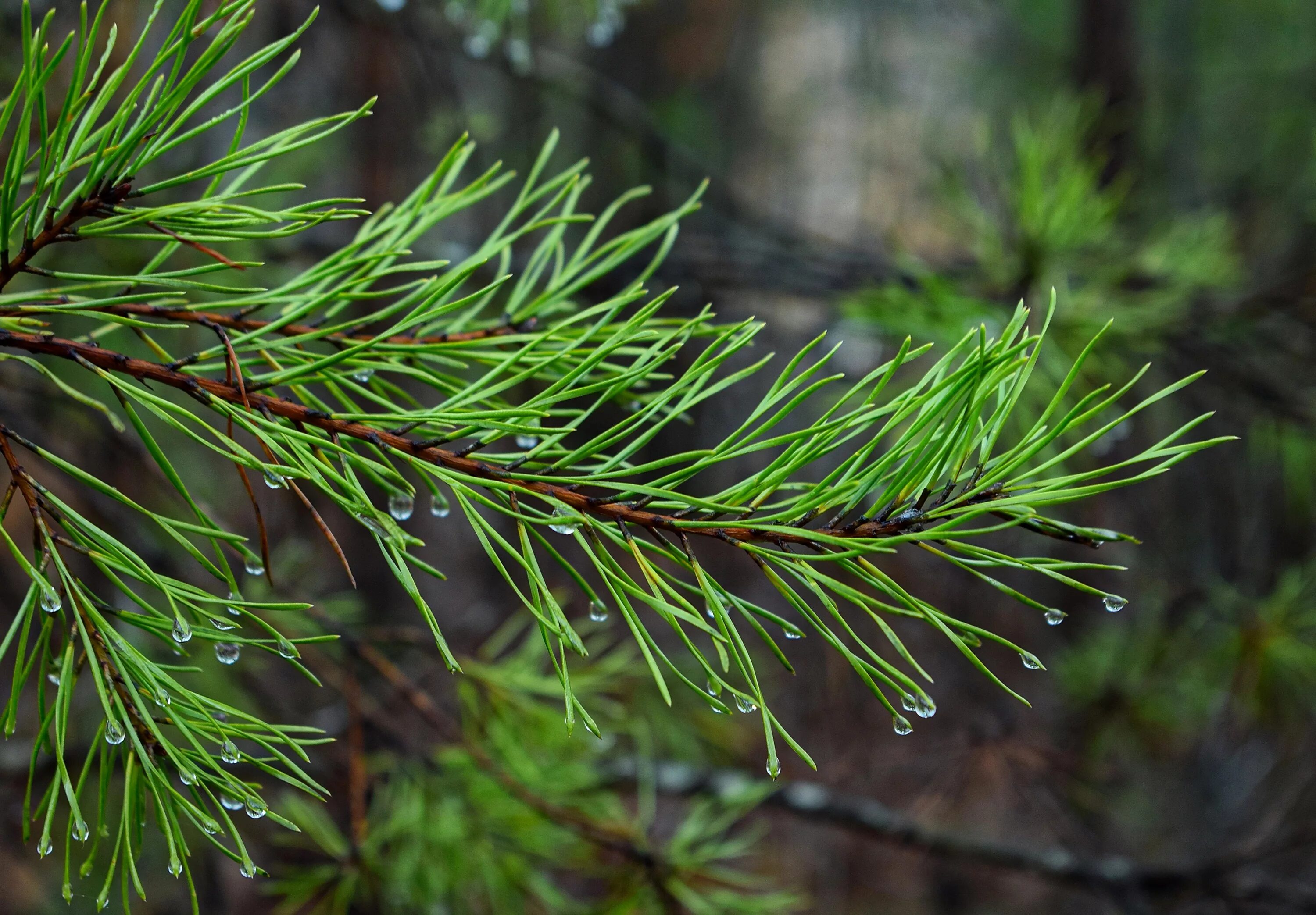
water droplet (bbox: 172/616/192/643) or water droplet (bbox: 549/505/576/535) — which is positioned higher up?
water droplet (bbox: 549/505/576/535)

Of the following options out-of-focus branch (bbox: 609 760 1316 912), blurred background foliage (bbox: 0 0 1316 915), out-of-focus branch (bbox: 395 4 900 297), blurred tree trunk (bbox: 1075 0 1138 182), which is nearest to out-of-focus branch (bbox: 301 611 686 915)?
blurred background foliage (bbox: 0 0 1316 915)

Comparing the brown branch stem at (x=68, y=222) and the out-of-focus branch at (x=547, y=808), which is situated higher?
the brown branch stem at (x=68, y=222)

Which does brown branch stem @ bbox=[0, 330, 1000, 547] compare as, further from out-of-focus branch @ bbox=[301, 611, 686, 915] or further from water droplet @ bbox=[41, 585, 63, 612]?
out-of-focus branch @ bbox=[301, 611, 686, 915]

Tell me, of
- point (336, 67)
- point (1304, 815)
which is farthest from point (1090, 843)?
point (336, 67)

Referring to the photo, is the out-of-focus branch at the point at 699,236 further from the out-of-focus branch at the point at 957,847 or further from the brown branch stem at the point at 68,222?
the brown branch stem at the point at 68,222

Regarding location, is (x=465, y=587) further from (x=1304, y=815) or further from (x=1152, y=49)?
(x=1152, y=49)

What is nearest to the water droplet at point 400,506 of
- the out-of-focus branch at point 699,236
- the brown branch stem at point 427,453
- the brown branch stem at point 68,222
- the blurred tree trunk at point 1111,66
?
the brown branch stem at point 427,453
